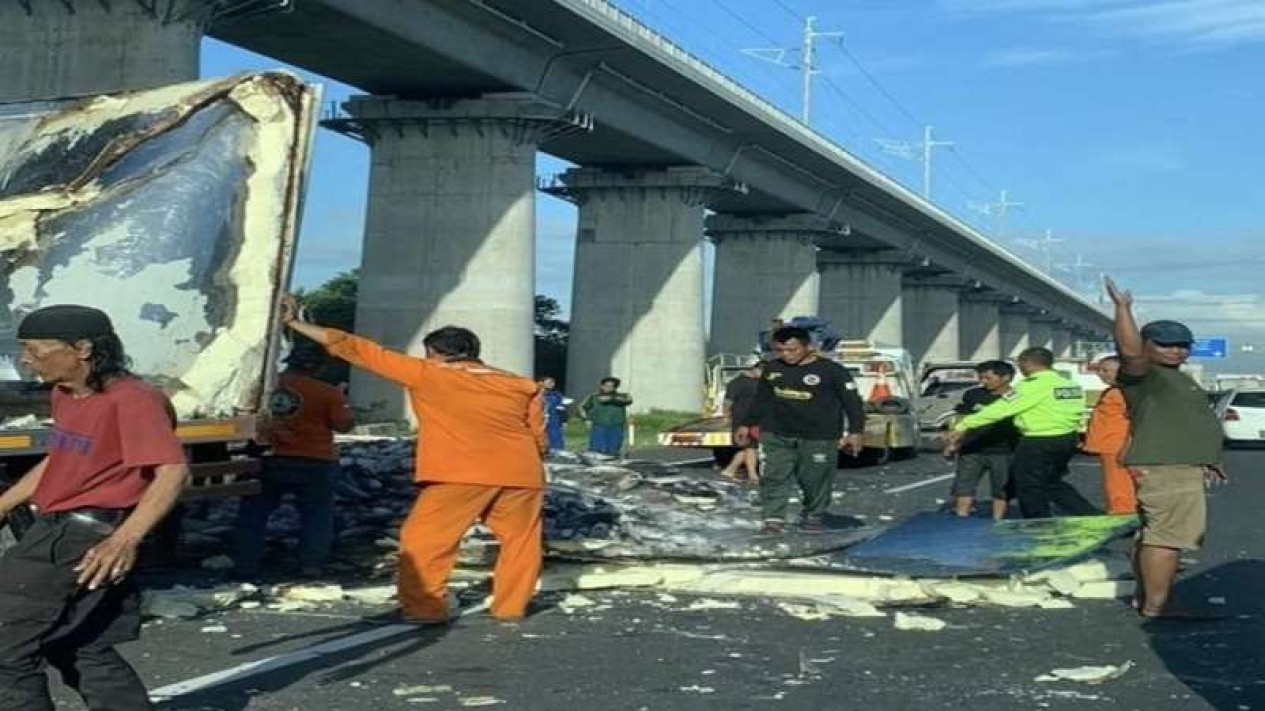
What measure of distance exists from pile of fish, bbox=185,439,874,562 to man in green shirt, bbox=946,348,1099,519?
1350 millimetres

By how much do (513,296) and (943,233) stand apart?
40006 millimetres

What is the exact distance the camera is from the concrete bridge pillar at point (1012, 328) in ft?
372

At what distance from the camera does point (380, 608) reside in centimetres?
969

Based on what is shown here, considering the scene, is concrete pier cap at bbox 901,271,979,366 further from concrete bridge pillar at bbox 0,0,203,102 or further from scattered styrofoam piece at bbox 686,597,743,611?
scattered styrofoam piece at bbox 686,597,743,611

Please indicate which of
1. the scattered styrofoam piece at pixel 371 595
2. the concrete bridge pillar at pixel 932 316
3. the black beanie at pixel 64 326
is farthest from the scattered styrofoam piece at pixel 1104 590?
the concrete bridge pillar at pixel 932 316

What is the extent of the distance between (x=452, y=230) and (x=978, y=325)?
6917 centimetres

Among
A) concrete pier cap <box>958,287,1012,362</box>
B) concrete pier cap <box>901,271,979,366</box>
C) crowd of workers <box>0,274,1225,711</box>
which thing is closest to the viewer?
crowd of workers <box>0,274,1225,711</box>

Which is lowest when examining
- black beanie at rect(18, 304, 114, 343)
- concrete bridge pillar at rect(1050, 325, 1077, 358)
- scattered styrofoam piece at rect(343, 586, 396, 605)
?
scattered styrofoam piece at rect(343, 586, 396, 605)

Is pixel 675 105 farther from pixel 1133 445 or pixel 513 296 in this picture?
pixel 1133 445

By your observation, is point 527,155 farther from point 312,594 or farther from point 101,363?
point 101,363

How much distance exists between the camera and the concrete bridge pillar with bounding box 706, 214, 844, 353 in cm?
6266

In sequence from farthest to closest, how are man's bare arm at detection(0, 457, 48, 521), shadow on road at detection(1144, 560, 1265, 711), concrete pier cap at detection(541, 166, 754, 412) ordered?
concrete pier cap at detection(541, 166, 754, 412) → shadow on road at detection(1144, 560, 1265, 711) → man's bare arm at detection(0, 457, 48, 521)

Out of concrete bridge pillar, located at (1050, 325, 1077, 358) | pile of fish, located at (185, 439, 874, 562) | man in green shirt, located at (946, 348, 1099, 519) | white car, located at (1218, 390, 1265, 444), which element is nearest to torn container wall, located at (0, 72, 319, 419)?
pile of fish, located at (185, 439, 874, 562)

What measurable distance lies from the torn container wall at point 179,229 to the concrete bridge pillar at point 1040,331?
11418 centimetres
